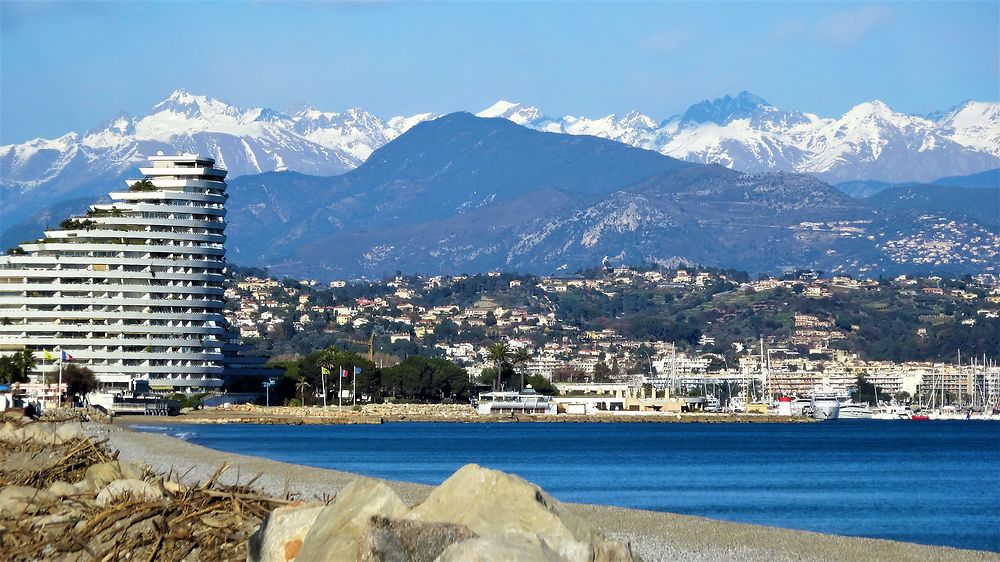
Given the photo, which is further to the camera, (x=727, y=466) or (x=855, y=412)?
(x=855, y=412)

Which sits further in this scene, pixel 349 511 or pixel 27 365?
pixel 27 365

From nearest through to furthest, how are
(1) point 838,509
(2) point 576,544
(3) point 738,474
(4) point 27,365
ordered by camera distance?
1. (2) point 576,544
2. (1) point 838,509
3. (3) point 738,474
4. (4) point 27,365

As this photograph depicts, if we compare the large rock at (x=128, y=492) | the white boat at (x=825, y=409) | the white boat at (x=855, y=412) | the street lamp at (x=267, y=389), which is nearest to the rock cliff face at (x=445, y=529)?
the large rock at (x=128, y=492)

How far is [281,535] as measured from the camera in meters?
11.7

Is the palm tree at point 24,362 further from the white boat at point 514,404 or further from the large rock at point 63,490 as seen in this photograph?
the large rock at point 63,490

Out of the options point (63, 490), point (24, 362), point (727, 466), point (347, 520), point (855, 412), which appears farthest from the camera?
point (855, 412)

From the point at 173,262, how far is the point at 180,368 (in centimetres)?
974

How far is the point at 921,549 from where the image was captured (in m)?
27.2

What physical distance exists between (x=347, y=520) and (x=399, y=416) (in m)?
134

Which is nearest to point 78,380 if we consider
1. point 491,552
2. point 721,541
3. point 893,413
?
point 893,413

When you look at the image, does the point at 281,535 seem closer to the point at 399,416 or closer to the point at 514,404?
the point at 399,416

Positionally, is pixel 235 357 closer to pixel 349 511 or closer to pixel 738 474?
pixel 738 474

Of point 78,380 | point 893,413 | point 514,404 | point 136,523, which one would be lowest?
point 893,413

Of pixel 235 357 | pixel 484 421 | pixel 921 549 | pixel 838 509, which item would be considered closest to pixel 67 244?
pixel 235 357
